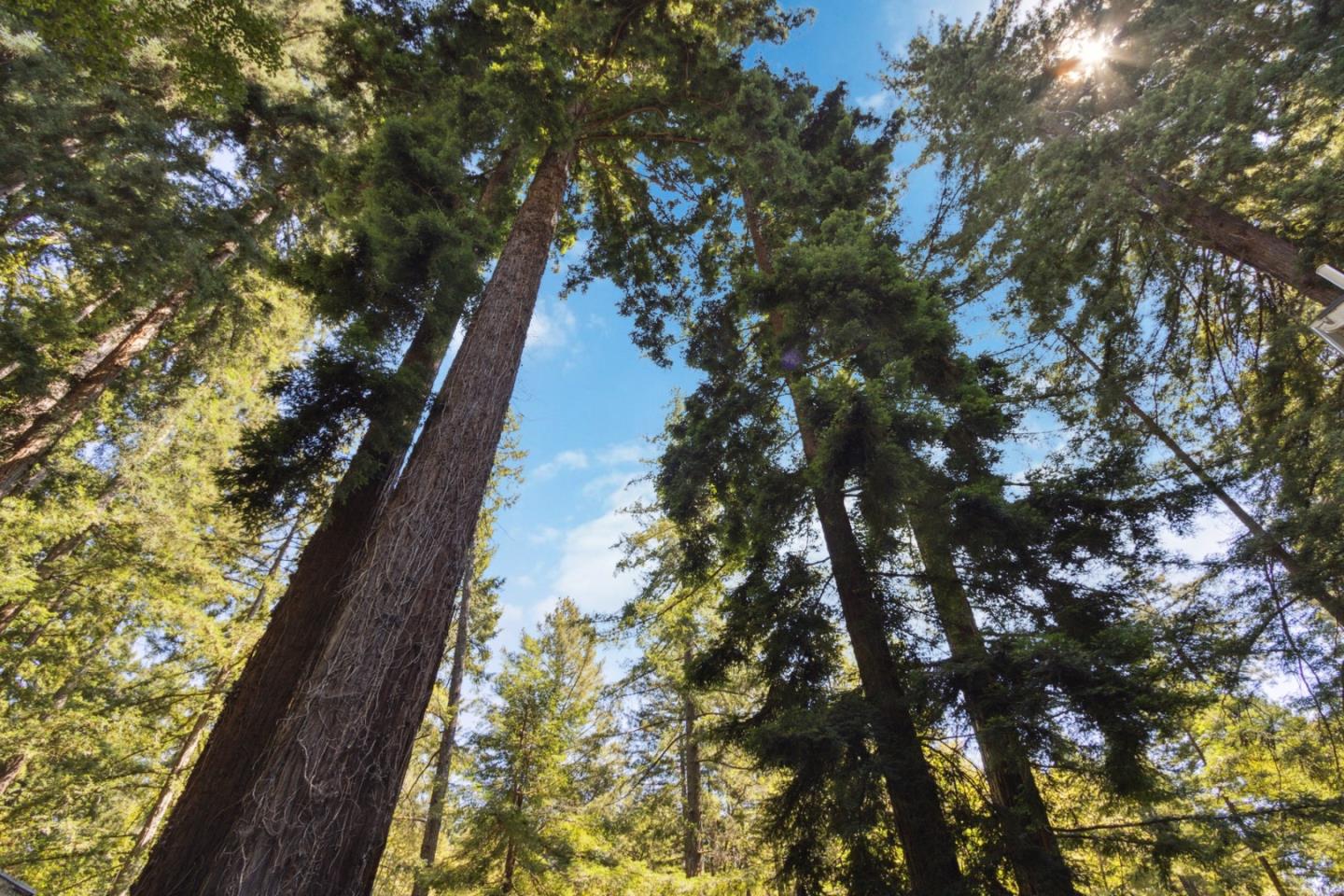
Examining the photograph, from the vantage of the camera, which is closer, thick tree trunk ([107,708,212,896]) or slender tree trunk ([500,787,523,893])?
slender tree trunk ([500,787,523,893])

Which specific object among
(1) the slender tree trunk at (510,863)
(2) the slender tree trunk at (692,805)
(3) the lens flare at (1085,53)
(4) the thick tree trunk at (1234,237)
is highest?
→ (3) the lens flare at (1085,53)

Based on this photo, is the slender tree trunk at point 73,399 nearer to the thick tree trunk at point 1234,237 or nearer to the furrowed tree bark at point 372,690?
the furrowed tree bark at point 372,690

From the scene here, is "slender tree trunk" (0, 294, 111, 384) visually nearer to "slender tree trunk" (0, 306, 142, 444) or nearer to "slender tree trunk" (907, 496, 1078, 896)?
"slender tree trunk" (0, 306, 142, 444)

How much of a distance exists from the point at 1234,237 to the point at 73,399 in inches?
682

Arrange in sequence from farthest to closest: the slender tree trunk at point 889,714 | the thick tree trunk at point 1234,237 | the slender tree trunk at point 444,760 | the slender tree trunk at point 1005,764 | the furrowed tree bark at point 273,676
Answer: the slender tree trunk at point 444,760 → the thick tree trunk at point 1234,237 → the slender tree trunk at point 889,714 → the slender tree trunk at point 1005,764 → the furrowed tree bark at point 273,676

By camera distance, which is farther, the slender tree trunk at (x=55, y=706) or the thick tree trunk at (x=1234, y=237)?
the slender tree trunk at (x=55, y=706)

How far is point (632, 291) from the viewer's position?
32.8 ft

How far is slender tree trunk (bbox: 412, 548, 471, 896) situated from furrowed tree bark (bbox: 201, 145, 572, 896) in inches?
188

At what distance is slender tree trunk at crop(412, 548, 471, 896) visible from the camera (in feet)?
30.9

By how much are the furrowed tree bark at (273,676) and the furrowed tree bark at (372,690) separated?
367 millimetres

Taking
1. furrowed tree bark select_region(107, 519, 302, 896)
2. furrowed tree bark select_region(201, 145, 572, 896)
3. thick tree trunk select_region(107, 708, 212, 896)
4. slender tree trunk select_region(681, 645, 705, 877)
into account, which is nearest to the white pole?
furrowed tree bark select_region(201, 145, 572, 896)

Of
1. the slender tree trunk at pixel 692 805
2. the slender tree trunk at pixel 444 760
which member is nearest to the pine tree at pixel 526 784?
the slender tree trunk at pixel 444 760

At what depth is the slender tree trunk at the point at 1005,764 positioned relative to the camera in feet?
11.3

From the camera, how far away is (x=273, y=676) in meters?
3.81
